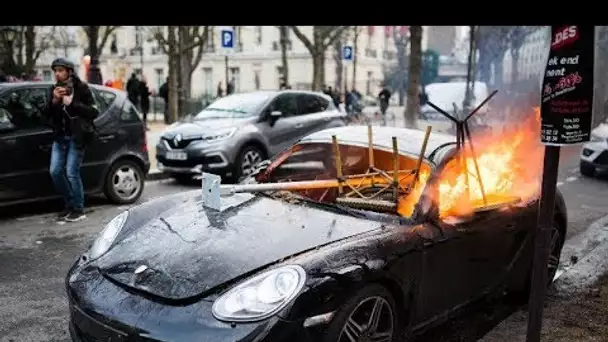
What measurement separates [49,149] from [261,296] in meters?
5.06

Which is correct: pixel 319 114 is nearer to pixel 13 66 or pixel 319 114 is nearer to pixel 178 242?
pixel 178 242

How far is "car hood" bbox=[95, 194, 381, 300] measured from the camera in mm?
3170

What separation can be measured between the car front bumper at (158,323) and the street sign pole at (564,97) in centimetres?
151

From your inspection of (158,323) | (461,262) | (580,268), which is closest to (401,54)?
(580,268)

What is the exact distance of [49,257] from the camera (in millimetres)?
5645

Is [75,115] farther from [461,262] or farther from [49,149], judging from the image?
[461,262]

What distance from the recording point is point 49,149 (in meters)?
7.15

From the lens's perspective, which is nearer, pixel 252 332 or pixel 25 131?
pixel 252 332

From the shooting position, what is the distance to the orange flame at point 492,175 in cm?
416

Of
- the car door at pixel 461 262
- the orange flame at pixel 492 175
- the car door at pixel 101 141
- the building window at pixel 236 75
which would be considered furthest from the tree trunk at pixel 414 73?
the building window at pixel 236 75
